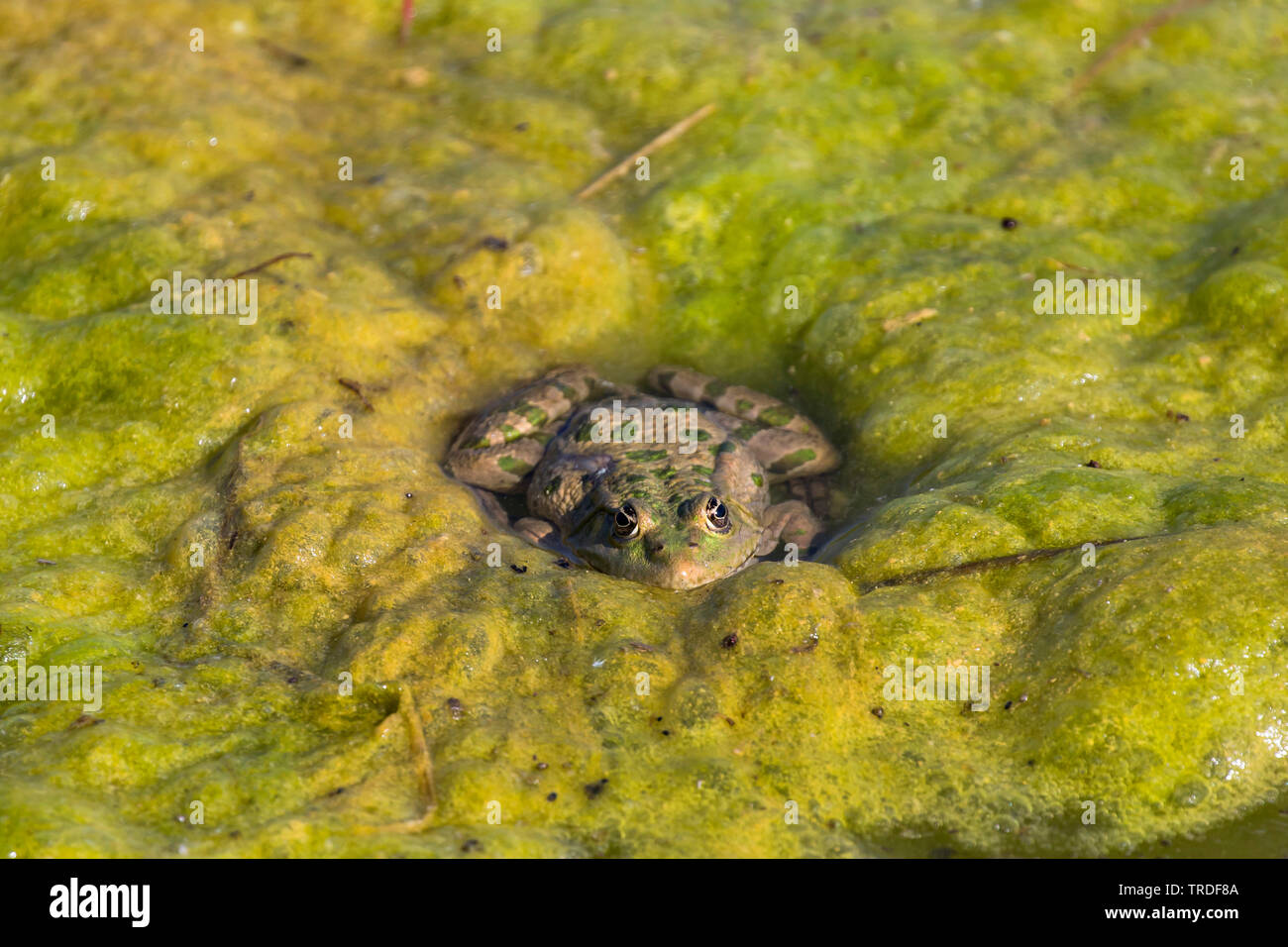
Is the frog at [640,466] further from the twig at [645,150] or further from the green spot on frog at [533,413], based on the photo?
the twig at [645,150]

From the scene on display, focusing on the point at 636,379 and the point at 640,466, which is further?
the point at 636,379

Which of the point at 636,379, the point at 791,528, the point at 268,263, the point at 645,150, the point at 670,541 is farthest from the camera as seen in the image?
the point at 645,150

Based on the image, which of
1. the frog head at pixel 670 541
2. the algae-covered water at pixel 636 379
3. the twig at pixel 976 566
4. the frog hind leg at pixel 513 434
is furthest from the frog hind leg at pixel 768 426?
the twig at pixel 976 566

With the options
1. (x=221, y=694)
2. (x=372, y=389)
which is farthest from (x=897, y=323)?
(x=221, y=694)

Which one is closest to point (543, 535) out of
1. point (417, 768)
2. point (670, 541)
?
point (670, 541)

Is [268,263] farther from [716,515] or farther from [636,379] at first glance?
[716,515]

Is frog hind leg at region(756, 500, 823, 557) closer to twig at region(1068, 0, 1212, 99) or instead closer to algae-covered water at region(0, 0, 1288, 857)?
algae-covered water at region(0, 0, 1288, 857)
